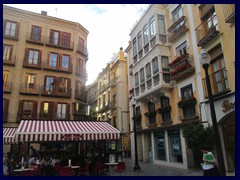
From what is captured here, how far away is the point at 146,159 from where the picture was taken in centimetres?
1927

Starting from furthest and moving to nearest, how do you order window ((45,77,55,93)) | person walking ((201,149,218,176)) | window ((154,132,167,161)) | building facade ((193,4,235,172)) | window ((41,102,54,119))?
window ((45,77,55,93)) → window ((41,102,54,119)) → window ((154,132,167,161)) → building facade ((193,4,235,172)) → person walking ((201,149,218,176))

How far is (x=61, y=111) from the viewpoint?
23.2 metres

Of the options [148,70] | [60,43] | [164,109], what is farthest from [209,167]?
[60,43]

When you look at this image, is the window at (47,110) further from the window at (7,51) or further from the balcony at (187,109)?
the balcony at (187,109)

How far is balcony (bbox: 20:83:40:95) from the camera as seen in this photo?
21984 mm

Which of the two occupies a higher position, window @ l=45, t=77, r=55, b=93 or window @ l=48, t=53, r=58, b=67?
window @ l=48, t=53, r=58, b=67

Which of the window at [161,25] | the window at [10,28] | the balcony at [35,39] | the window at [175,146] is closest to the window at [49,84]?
the balcony at [35,39]

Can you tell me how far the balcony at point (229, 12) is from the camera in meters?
10.1

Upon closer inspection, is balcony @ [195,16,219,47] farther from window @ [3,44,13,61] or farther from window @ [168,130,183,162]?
window @ [3,44,13,61]

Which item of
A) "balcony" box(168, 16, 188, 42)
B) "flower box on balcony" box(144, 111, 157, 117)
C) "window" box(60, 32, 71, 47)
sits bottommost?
"flower box on balcony" box(144, 111, 157, 117)

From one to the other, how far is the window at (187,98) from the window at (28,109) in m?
15.2

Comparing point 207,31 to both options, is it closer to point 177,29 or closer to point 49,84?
point 177,29

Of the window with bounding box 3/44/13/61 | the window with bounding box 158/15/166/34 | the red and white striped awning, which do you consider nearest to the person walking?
the red and white striped awning

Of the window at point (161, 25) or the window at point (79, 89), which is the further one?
the window at point (79, 89)
